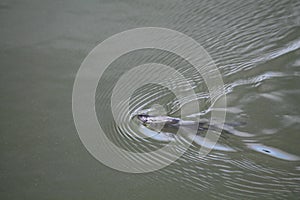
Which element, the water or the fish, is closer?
the water

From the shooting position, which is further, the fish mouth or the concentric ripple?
the fish mouth

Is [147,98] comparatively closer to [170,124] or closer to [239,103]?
[170,124]

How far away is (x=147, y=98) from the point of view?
86.1 inches

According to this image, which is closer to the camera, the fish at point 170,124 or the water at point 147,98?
the water at point 147,98

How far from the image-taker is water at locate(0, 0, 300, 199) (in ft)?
5.99

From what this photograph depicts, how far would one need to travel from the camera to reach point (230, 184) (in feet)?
5.95

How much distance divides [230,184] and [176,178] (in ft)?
0.79

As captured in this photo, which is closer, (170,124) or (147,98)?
(170,124)

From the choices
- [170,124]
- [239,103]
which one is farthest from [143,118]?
[239,103]

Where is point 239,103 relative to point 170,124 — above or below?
above

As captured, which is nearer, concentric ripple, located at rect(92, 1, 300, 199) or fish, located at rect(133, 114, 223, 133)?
concentric ripple, located at rect(92, 1, 300, 199)

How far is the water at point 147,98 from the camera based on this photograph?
1826 millimetres

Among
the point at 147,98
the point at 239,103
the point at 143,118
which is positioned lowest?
the point at 143,118

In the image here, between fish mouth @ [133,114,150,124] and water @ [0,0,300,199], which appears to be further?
fish mouth @ [133,114,150,124]
